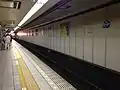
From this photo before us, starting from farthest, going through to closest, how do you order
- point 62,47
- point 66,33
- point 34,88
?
1. point 62,47
2. point 66,33
3. point 34,88


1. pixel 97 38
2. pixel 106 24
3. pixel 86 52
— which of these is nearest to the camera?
pixel 106 24

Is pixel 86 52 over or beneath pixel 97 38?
beneath

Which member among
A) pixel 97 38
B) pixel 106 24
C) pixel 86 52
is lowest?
pixel 86 52

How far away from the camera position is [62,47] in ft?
23.6

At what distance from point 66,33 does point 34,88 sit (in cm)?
265

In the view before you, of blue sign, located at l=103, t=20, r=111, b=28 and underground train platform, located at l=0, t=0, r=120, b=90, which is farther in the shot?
blue sign, located at l=103, t=20, r=111, b=28

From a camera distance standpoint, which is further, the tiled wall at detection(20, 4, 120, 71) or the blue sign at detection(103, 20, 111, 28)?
the blue sign at detection(103, 20, 111, 28)

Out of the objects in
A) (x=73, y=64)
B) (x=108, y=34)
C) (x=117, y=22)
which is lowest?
(x=73, y=64)

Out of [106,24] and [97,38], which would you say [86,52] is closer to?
[97,38]

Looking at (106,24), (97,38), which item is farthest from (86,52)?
(106,24)

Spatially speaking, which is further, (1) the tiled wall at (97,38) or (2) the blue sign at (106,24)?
(2) the blue sign at (106,24)

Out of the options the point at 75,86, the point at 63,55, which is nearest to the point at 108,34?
the point at 75,86

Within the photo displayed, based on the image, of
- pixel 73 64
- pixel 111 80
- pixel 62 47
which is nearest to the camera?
pixel 111 80

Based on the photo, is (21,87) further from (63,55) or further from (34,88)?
(63,55)
